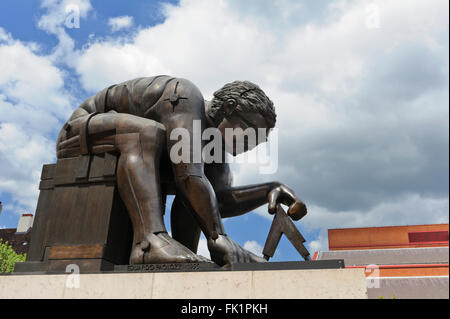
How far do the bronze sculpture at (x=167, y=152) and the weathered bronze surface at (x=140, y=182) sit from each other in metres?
0.01

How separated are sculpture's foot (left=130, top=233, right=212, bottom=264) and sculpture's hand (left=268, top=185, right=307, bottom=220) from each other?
1020mm

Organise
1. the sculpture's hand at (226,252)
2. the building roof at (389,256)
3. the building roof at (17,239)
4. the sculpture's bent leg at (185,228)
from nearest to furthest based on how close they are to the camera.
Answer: the sculpture's hand at (226,252) → the sculpture's bent leg at (185,228) → the building roof at (17,239) → the building roof at (389,256)

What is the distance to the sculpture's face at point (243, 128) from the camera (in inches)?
178

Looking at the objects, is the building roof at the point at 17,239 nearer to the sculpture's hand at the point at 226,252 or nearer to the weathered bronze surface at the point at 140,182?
the weathered bronze surface at the point at 140,182

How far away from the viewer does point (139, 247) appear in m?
3.74

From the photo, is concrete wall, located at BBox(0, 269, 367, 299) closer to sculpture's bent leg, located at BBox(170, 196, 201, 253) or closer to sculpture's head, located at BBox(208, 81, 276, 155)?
sculpture's bent leg, located at BBox(170, 196, 201, 253)

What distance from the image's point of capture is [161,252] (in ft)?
11.8

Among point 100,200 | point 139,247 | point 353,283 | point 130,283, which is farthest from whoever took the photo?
point 100,200

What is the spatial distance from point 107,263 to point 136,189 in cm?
74

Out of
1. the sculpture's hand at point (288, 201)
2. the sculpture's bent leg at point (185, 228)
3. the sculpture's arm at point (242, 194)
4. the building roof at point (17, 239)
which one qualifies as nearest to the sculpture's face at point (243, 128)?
the sculpture's arm at point (242, 194)

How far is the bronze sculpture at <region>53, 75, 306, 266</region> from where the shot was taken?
3873 millimetres

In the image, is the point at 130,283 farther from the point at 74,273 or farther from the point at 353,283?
the point at 353,283

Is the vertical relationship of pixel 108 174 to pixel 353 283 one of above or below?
above
